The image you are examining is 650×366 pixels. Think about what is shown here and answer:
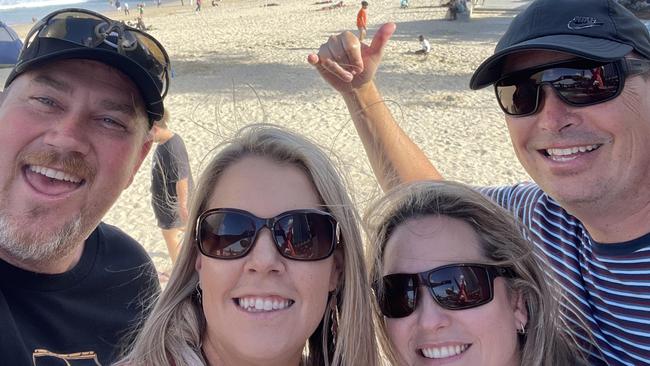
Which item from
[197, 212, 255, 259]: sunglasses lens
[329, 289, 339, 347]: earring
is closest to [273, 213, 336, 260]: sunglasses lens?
[197, 212, 255, 259]: sunglasses lens

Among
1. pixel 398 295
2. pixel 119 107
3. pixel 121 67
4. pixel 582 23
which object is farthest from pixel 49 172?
pixel 582 23

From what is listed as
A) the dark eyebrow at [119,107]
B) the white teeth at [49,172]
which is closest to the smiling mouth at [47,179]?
the white teeth at [49,172]

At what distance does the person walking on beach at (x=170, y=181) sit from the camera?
17.9 ft

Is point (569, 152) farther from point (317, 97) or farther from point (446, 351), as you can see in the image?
point (317, 97)

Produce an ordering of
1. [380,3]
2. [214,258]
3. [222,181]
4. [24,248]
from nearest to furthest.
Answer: [214,258]
[222,181]
[24,248]
[380,3]

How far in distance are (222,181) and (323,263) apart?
0.50 metres

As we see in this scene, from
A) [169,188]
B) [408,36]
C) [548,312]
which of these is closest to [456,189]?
[548,312]

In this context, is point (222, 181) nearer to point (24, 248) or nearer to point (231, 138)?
point (231, 138)

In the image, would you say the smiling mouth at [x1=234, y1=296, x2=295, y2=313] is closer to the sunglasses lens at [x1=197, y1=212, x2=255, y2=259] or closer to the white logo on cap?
the sunglasses lens at [x1=197, y1=212, x2=255, y2=259]

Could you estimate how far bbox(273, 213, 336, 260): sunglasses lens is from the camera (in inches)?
74.4

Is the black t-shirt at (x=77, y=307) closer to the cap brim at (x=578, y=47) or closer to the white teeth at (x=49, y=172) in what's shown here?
the white teeth at (x=49, y=172)

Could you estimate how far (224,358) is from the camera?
196 cm

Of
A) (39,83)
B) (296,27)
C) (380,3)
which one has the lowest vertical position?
(39,83)

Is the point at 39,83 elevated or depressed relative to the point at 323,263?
elevated
